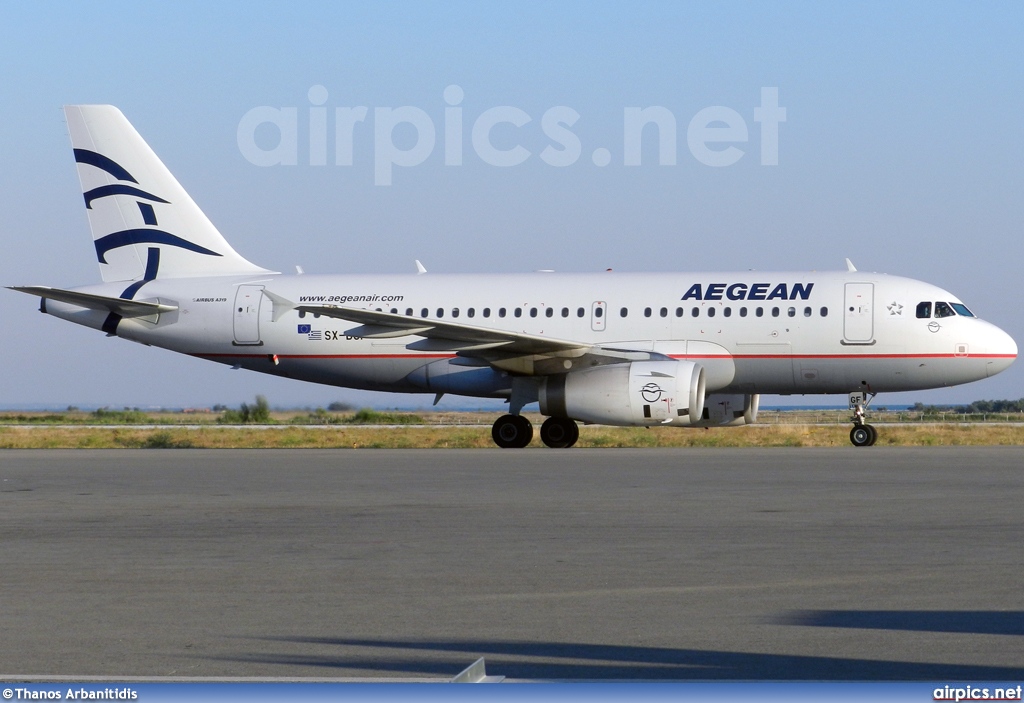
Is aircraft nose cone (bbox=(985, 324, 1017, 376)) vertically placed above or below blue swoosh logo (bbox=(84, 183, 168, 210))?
below

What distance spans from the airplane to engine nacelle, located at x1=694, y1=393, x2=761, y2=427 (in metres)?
0.04

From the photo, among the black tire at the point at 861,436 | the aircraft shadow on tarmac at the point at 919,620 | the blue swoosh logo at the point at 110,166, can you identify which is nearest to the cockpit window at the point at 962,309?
the black tire at the point at 861,436

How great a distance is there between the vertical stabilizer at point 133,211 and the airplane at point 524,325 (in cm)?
3

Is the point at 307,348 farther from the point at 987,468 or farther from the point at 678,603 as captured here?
Answer: the point at 678,603

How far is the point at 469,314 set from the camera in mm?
27062

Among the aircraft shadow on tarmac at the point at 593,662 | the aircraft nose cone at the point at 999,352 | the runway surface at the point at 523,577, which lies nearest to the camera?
the aircraft shadow on tarmac at the point at 593,662

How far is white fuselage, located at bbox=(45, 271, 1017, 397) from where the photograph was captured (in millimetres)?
24750

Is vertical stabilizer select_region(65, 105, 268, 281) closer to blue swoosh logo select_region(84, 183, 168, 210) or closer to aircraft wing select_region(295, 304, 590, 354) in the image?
blue swoosh logo select_region(84, 183, 168, 210)

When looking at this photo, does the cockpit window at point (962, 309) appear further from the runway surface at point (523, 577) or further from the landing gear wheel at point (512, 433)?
the runway surface at point (523, 577)

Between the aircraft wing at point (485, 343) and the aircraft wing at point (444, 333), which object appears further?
the aircraft wing at point (485, 343)

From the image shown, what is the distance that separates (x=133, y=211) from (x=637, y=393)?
1259cm

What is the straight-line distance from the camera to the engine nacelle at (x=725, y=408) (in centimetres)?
2672

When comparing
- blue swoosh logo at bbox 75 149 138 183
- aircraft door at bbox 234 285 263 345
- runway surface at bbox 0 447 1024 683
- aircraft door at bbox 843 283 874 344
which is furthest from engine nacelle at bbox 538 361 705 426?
blue swoosh logo at bbox 75 149 138 183

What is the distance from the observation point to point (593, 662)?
5.83 m
